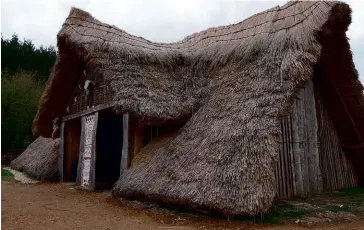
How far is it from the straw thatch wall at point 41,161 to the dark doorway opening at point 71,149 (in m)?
0.62

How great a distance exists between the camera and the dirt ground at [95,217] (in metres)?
5.59

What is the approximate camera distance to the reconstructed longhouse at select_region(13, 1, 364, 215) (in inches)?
240

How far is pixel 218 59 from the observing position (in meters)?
9.00

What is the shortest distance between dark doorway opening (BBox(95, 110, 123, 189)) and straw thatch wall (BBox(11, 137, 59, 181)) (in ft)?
6.33

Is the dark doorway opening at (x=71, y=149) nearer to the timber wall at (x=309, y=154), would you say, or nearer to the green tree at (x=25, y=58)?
the timber wall at (x=309, y=154)

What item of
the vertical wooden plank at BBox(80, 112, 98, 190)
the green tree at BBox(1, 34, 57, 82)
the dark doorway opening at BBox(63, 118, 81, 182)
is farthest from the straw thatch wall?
the green tree at BBox(1, 34, 57, 82)

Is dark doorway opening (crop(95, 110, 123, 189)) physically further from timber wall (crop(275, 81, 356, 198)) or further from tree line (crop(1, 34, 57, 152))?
tree line (crop(1, 34, 57, 152))

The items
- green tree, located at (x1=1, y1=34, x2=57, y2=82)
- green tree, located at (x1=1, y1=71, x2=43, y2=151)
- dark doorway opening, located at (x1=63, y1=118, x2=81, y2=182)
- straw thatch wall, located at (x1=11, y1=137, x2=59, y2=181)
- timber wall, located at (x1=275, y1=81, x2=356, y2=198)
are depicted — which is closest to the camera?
timber wall, located at (x1=275, y1=81, x2=356, y2=198)

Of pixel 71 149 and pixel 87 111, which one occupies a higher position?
pixel 87 111

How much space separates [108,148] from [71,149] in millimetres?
1260

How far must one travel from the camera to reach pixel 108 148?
474 inches

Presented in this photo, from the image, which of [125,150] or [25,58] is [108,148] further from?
Answer: [25,58]

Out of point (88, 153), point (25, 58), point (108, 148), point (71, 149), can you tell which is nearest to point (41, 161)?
point (71, 149)

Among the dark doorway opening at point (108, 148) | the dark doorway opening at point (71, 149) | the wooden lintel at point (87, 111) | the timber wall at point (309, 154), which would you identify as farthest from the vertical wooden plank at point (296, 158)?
the dark doorway opening at point (71, 149)
